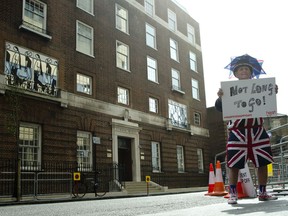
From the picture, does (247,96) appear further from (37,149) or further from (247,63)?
(37,149)

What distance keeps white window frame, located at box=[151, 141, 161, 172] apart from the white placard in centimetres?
1912

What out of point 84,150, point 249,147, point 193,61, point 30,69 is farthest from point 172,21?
→ point 249,147

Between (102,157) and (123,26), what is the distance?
9.39 metres

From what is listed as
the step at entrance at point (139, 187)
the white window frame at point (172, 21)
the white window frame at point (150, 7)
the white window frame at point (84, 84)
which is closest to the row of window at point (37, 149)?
the step at entrance at point (139, 187)

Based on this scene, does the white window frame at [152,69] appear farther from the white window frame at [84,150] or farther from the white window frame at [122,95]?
the white window frame at [84,150]

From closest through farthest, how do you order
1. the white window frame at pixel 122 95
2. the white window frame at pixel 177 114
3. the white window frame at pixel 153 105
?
the white window frame at pixel 122 95
the white window frame at pixel 153 105
the white window frame at pixel 177 114

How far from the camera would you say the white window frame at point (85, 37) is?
66.3 ft

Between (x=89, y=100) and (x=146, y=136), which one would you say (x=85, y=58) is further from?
(x=146, y=136)

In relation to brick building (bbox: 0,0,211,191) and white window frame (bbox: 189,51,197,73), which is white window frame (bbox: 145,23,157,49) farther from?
white window frame (bbox: 189,51,197,73)

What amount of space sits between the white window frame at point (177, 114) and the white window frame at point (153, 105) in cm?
137

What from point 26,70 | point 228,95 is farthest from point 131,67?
point 228,95

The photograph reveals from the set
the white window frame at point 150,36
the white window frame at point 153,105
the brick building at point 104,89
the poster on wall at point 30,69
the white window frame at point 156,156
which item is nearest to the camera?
the poster on wall at point 30,69

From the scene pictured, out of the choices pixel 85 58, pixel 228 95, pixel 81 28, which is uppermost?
pixel 81 28

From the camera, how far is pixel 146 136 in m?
24.0
